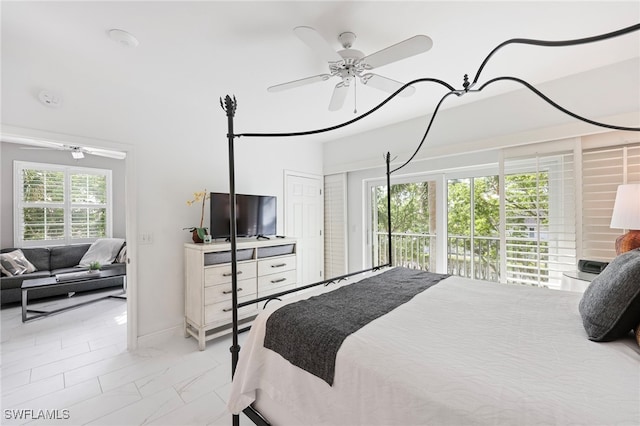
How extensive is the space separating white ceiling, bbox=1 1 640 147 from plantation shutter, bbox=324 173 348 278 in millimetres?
1805

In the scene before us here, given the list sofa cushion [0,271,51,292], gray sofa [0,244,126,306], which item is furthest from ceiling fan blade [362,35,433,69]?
sofa cushion [0,271,51,292]

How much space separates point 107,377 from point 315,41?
296 centimetres

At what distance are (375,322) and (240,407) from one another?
84 cm

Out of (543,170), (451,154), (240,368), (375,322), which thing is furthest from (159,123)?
(543,170)

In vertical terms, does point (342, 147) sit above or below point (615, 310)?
above

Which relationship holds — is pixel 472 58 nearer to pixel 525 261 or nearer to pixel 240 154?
pixel 525 261

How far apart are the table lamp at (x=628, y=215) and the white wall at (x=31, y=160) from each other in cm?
733

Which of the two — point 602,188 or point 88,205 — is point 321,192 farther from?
point 88,205

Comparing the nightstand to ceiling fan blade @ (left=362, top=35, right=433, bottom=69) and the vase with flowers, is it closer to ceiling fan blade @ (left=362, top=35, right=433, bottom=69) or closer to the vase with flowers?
ceiling fan blade @ (left=362, top=35, right=433, bottom=69)

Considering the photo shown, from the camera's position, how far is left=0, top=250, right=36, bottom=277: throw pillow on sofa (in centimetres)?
384

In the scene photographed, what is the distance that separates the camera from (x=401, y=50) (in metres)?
1.56

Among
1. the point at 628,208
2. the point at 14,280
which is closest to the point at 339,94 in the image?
the point at 628,208

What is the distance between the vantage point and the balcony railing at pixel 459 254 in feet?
12.3

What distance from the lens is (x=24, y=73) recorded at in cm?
214
